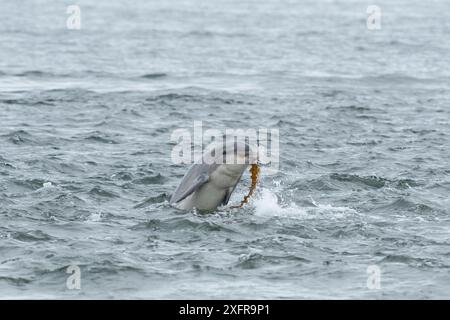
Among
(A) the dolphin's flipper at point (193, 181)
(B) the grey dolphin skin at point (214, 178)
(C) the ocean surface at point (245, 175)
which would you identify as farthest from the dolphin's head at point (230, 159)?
(C) the ocean surface at point (245, 175)

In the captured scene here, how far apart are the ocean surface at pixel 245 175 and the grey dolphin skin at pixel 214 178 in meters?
0.35

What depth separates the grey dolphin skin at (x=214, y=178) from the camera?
1842 centimetres

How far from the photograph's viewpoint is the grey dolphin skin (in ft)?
60.4

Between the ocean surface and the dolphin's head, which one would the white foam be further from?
the dolphin's head

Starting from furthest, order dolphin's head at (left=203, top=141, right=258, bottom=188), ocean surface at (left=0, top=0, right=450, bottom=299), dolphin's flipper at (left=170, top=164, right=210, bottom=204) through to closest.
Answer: dolphin's flipper at (left=170, top=164, right=210, bottom=204) → dolphin's head at (left=203, top=141, right=258, bottom=188) → ocean surface at (left=0, top=0, right=450, bottom=299)

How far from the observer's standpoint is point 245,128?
1169 inches

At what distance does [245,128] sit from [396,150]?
16.8 ft

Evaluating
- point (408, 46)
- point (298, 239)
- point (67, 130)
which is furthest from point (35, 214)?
point (408, 46)

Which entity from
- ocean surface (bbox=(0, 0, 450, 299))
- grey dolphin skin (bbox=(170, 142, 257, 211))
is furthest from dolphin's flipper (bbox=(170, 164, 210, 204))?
ocean surface (bbox=(0, 0, 450, 299))

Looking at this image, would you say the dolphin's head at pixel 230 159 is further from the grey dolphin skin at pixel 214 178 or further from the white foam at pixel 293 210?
the white foam at pixel 293 210

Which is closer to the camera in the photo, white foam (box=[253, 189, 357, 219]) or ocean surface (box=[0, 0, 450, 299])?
ocean surface (box=[0, 0, 450, 299])

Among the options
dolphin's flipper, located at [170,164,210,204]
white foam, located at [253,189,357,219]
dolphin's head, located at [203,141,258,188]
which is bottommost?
white foam, located at [253,189,357,219]
